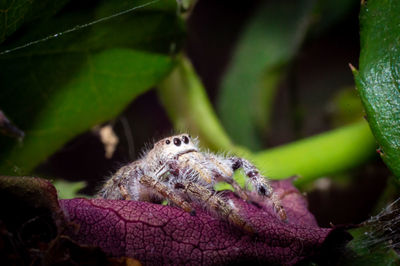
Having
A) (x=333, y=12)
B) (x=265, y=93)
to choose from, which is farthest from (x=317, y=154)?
(x=333, y=12)

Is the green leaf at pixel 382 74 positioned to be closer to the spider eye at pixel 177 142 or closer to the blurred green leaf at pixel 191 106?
the spider eye at pixel 177 142

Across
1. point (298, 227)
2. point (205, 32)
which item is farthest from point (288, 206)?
point (205, 32)

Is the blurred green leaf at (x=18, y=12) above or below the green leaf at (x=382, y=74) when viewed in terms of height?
above

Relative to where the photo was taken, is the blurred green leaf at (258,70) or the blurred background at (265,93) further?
the blurred green leaf at (258,70)

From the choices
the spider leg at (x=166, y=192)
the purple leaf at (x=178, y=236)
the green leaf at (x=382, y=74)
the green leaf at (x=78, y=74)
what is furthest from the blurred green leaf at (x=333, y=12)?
the purple leaf at (x=178, y=236)

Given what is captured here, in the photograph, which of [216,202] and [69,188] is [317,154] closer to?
[216,202]

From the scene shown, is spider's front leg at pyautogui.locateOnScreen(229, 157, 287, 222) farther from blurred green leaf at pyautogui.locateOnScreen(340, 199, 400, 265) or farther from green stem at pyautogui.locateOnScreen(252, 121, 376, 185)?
green stem at pyautogui.locateOnScreen(252, 121, 376, 185)

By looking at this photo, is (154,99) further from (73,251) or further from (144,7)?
(73,251)

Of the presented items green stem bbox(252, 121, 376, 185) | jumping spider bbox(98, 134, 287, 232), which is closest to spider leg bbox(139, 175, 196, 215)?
jumping spider bbox(98, 134, 287, 232)
